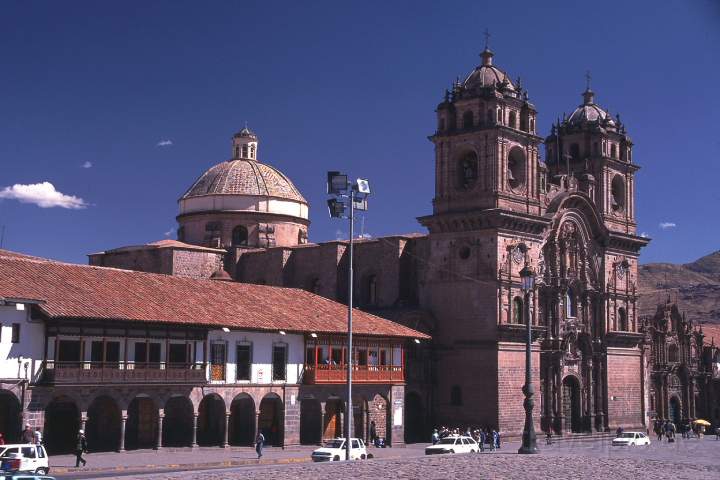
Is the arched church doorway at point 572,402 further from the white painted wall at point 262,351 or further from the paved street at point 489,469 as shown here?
the paved street at point 489,469

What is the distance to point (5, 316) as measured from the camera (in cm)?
3941

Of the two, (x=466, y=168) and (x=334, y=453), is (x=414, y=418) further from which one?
(x=334, y=453)

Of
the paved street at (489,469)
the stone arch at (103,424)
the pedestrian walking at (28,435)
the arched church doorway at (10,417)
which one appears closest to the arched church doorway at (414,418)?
the stone arch at (103,424)

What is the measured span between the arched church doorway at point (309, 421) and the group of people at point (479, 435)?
5916mm

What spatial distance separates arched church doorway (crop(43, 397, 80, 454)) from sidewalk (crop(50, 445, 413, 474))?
90.4 inches

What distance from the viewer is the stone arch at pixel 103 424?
45531mm

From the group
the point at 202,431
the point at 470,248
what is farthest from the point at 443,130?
the point at 202,431

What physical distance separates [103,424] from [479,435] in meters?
19.5

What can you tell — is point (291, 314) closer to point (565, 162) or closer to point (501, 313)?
point (501, 313)

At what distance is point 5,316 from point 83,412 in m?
4.82

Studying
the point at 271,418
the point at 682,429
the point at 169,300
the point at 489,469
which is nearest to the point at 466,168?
the point at 271,418

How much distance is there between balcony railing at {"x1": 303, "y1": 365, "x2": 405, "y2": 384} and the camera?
5053 centimetres

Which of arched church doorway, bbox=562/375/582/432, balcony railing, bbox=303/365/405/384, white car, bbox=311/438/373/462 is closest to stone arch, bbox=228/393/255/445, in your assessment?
balcony railing, bbox=303/365/405/384

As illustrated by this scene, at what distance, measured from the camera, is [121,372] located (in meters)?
42.5
